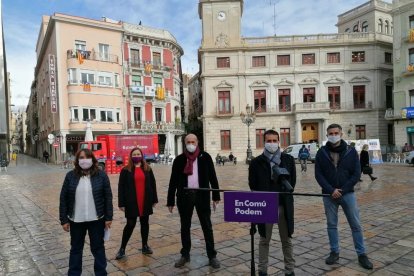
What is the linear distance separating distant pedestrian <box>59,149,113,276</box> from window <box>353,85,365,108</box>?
37.2m

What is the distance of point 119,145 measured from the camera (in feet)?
90.4

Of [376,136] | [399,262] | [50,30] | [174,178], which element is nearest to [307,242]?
[399,262]

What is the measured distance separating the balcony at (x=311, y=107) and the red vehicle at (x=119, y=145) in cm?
1599

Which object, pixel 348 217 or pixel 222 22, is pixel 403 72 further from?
pixel 348 217

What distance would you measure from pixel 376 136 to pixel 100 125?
29665 millimetres

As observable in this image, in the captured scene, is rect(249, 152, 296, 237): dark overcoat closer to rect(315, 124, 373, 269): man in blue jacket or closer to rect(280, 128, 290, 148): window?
rect(315, 124, 373, 269): man in blue jacket

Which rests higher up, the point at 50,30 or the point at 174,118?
the point at 50,30

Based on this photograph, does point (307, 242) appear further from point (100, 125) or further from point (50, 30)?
point (50, 30)

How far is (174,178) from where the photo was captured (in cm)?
472

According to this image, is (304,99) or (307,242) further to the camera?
(304,99)

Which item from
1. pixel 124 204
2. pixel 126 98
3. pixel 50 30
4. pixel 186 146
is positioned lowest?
pixel 124 204

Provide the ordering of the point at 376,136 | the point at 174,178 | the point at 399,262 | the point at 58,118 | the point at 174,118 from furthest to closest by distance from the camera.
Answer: the point at 174,118 < the point at 376,136 < the point at 58,118 < the point at 174,178 < the point at 399,262

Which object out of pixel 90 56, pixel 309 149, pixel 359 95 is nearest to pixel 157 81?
pixel 90 56

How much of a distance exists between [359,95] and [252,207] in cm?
3737
